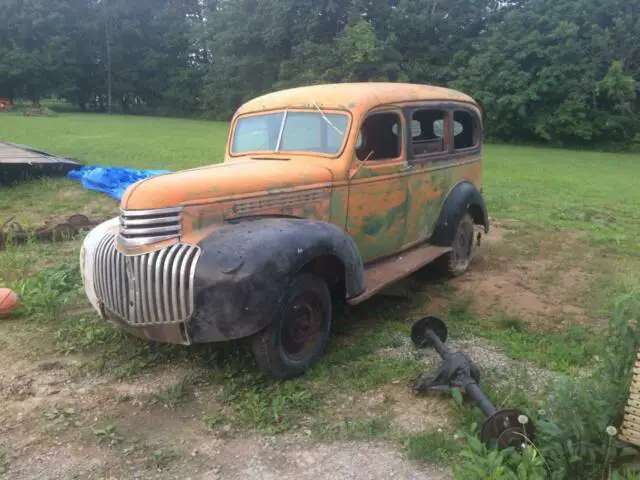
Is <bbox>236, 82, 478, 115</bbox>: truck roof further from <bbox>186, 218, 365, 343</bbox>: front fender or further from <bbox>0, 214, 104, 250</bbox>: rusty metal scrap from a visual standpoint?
<bbox>0, 214, 104, 250</bbox>: rusty metal scrap

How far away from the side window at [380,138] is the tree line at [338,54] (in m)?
25.0

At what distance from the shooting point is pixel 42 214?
928cm

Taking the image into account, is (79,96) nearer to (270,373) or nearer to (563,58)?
(563,58)

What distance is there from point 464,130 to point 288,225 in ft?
11.3

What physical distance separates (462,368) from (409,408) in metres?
0.42

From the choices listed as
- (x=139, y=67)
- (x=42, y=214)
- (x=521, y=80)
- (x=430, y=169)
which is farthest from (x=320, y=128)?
(x=139, y=67)

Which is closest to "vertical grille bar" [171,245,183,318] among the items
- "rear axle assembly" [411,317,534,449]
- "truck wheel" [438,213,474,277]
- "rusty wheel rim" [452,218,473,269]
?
"rear axle assembly" [411,317,534,449]

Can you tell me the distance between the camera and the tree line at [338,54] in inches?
1105

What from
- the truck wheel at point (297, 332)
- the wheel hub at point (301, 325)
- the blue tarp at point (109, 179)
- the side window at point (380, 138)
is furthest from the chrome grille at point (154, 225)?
the blue tarp at point (109, 179)

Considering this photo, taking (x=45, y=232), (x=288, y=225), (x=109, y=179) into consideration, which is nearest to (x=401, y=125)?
(x=288, y=225)

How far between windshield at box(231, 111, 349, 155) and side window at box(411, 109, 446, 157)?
36.8 inches

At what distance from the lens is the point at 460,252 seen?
6605 mm

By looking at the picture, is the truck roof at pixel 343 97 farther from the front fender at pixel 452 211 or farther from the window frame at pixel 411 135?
the front fender at pixel 452 211

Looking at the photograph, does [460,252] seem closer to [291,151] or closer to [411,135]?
[411,135]
